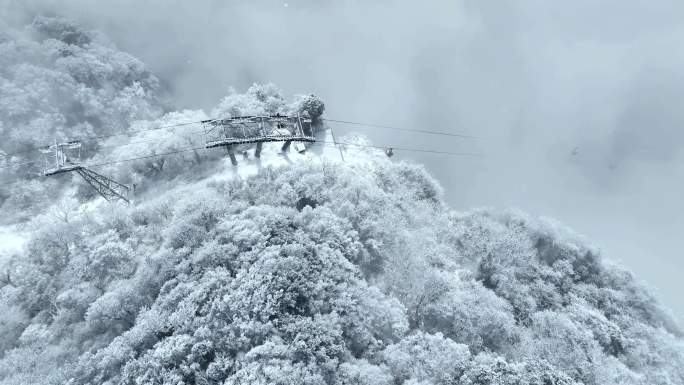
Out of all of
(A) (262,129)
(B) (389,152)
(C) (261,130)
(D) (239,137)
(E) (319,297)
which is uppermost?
(B) (389,152)

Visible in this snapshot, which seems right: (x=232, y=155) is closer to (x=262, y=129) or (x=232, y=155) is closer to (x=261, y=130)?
(x=261, y=130)

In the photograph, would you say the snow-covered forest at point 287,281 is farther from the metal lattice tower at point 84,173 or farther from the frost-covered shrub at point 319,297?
the metal lattice tower at point 84,173

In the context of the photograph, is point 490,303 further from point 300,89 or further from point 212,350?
point 300,89

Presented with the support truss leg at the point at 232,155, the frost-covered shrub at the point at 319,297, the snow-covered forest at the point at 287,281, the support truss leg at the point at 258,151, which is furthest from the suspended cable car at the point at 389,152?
the support truss leg at the point at 232,155

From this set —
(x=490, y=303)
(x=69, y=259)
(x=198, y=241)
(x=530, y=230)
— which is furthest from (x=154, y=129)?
(x=530, y=230)

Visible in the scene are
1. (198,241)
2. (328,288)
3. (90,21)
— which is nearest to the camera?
(328,288)

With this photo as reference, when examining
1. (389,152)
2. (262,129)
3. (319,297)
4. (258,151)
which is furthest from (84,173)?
(389,152)
